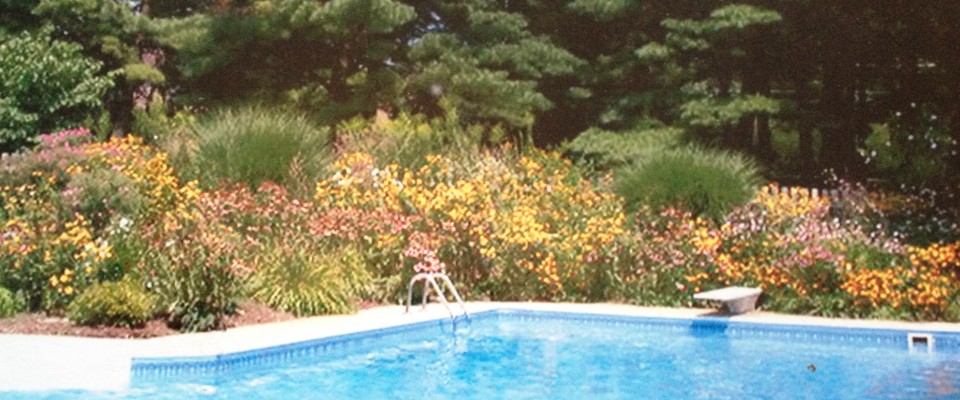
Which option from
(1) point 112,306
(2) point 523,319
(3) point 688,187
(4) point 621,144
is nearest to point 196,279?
(1) point 112,306

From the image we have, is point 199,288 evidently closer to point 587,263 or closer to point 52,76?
point 587,263

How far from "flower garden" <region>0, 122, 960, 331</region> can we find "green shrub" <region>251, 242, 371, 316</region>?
0.01m

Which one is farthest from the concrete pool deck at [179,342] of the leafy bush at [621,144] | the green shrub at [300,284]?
the leafy bush at [621,144]

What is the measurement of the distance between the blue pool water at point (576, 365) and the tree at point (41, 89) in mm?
8529

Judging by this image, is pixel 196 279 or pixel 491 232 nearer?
pixel 196 279

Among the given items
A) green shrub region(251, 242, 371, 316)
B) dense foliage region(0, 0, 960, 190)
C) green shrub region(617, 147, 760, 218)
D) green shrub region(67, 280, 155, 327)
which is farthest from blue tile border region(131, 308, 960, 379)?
dense foliage region(0, 0, 960, 190)

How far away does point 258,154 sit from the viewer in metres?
12.3

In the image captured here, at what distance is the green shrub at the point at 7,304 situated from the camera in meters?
9.22

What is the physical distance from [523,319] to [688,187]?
2415 mm

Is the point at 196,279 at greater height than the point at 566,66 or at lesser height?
lesser

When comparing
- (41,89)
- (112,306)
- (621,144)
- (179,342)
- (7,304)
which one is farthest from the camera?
(621,144)

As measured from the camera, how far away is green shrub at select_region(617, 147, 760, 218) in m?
12.1

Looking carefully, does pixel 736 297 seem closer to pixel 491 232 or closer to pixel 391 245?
pixel 491 232

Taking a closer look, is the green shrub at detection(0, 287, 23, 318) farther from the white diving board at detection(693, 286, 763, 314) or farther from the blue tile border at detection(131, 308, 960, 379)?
the white diving board at detection(693, 286, 763, 314)
